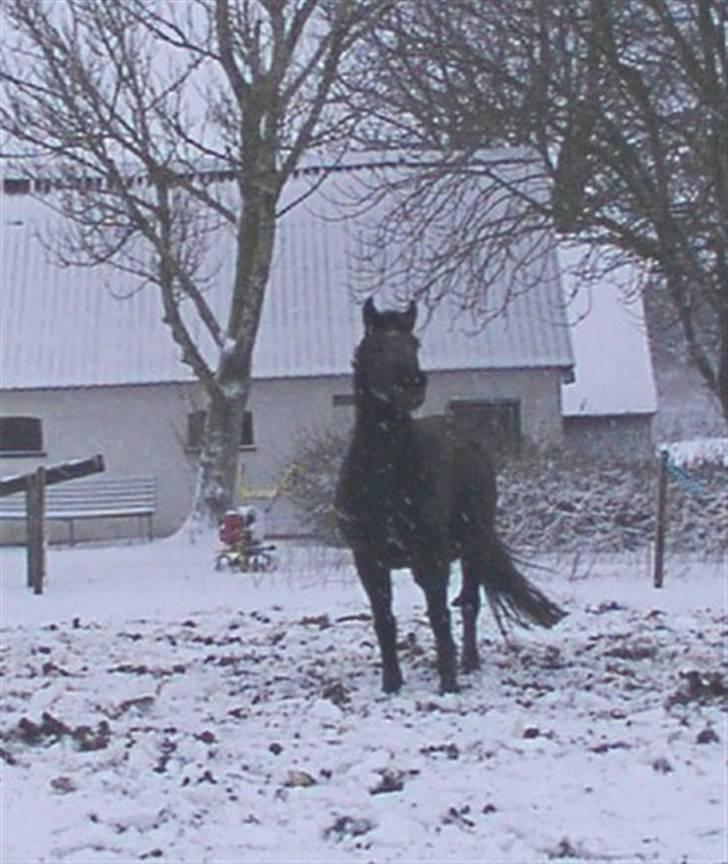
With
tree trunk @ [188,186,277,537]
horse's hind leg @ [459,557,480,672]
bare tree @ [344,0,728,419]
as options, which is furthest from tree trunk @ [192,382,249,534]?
horse's hind leg @ [459,557,480,672]

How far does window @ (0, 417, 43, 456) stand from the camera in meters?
35.6

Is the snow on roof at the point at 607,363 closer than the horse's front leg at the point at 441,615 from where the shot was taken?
No

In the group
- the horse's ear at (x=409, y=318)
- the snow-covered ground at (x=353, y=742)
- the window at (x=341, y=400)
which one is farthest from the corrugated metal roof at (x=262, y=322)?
the horse's ear at (x=409, y=318)

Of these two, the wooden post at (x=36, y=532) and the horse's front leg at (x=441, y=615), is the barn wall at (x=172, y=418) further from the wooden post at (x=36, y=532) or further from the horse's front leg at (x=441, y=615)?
the horse's front leg at (x=441, y=615)

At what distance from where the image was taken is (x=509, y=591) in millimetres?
10266

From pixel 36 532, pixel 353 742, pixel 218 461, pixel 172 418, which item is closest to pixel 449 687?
pixel 353 742

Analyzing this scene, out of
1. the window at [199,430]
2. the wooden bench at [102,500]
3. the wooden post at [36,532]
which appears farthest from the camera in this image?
the window at [199,430]

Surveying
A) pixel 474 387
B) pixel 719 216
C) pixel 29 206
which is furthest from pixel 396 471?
pixel 29 206

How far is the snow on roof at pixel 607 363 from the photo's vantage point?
1473 inches

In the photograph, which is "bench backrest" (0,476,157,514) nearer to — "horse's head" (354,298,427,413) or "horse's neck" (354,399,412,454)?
"horse's neck" (354,399,412,454)

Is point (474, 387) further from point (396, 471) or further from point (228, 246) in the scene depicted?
point (396, 471)

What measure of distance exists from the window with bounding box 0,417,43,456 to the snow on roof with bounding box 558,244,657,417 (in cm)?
1044

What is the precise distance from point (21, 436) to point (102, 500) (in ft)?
13.2

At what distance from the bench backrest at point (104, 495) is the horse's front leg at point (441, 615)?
22.7 m
